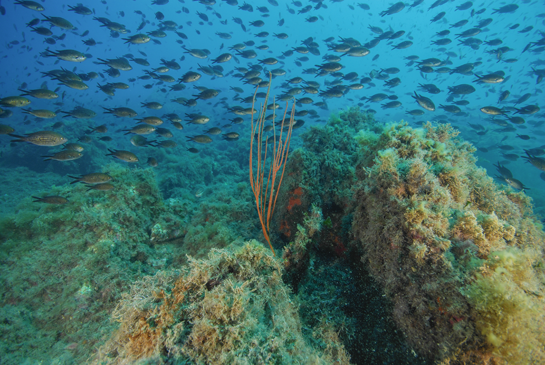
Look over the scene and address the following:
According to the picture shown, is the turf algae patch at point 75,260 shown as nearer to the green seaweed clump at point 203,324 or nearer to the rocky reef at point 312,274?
the rocky reef at point 312,274

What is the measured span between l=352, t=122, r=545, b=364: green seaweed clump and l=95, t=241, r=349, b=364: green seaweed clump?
3.59ft

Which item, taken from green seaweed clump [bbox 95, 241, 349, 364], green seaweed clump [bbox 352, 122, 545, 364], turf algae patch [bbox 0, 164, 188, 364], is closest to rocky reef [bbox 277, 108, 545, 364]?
green seaweed clump [bbox 352, 122, 545, 364]

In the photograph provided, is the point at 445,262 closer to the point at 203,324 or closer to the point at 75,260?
the point at 203,324

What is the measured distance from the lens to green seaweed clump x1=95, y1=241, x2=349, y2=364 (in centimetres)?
138

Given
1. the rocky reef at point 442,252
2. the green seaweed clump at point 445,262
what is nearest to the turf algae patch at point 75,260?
the rocky reef at point 442,252

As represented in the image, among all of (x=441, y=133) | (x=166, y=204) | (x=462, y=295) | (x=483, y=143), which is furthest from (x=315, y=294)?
(x=483, y=143)

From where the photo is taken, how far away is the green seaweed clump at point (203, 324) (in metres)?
1.38

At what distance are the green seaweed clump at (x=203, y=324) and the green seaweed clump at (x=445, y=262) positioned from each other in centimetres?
110

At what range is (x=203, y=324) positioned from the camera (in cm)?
138

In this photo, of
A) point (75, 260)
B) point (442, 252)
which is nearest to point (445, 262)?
point (442, 252)

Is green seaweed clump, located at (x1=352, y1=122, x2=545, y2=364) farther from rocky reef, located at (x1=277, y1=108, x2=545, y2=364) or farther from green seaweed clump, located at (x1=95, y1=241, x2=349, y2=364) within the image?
green seaweed clump, located at (x1=95, y1=241, x2=349, y2=364)

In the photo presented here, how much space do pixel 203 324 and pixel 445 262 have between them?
6.64 feet

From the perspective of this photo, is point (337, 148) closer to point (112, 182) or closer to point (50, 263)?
point (112, 182)

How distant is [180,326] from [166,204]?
4.65m
